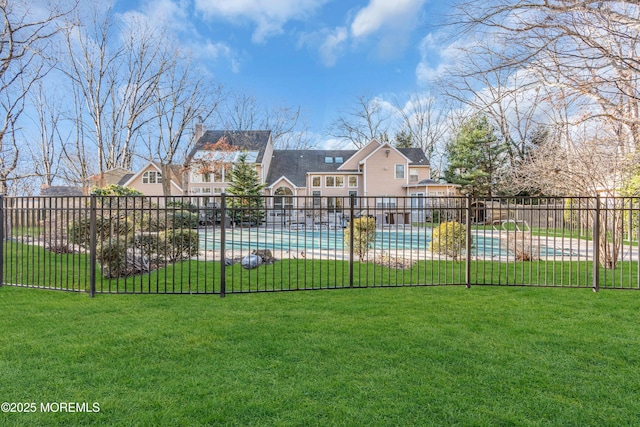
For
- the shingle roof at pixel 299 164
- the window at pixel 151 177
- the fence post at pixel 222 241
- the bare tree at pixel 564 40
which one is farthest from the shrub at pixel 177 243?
the window at pixel 151 177

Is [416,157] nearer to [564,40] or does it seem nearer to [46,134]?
[564,40]

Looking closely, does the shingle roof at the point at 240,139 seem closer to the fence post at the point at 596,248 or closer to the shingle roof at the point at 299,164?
the shingle roof at the point at 299,164

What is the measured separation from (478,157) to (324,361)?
29638mm

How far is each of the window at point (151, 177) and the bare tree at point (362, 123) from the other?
59.8 ft

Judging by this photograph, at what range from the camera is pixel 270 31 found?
18.4 metres

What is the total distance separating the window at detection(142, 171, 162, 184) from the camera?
95.2 ft

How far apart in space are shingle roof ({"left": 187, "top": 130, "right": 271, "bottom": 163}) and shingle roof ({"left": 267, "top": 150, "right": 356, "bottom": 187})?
2341 millimetres

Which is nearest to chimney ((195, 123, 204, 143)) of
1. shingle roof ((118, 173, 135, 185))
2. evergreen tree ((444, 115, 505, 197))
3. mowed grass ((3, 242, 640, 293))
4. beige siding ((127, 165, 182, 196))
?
beige siding ((127, 165, 182, 196))

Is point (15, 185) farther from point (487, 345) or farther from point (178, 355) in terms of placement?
point (487, 345)

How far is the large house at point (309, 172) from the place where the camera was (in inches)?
1086

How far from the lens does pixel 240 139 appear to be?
3044 centimetres

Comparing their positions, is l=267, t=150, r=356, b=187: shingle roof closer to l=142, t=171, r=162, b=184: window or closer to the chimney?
the chimney

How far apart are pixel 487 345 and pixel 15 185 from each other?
2656cm

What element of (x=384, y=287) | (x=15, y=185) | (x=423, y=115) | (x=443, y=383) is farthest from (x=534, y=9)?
(x=423, y=115)
